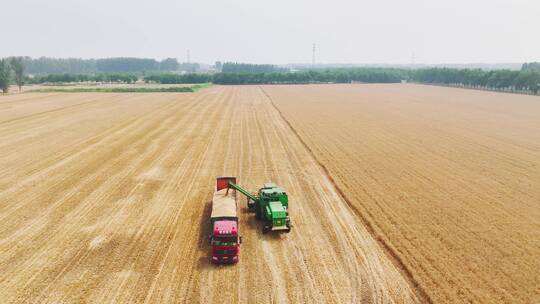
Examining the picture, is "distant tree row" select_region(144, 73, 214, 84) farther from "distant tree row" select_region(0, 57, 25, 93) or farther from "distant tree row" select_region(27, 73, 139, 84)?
"distant tree row" select_region(0, 57, 25, 93)

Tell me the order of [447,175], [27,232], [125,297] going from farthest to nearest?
[447,175]
[27,232]
[125,297]

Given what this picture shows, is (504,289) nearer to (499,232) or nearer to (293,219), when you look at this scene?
(499,232)

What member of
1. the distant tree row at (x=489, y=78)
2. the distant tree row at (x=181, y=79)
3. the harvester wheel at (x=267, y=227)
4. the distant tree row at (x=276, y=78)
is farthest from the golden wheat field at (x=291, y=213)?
the distant tree row at (x=181, y=79)

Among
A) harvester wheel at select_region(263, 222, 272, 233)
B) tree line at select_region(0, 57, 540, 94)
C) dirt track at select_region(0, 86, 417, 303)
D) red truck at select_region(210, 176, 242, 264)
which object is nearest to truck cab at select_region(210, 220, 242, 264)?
red truck at select_region(210, 176, 242, 264)

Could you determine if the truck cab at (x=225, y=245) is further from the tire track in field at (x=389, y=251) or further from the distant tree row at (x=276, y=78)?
the distant tree row at (x=276, y=78)

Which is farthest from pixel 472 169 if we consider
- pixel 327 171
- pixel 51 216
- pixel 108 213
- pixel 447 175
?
pixel 51 216

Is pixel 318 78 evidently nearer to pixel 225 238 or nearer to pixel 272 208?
pixel 272 208
